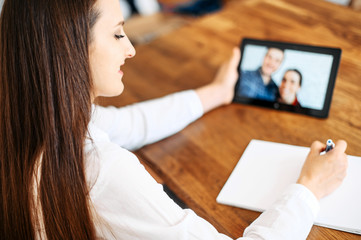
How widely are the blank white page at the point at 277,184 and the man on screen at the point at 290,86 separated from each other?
0.48 feet

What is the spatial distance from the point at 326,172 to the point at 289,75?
31 cm

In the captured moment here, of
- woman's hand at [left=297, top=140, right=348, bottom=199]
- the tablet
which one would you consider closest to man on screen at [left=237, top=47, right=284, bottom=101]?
the tablet

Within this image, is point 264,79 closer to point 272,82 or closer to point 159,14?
point 272,82

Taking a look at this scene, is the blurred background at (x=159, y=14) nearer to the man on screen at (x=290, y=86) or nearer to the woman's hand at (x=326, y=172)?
the man on screen at (x=290, y=86)

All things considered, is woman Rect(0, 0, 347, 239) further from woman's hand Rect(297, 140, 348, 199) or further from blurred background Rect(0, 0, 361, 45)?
blurred background Rect(0, 0, 361, 45)

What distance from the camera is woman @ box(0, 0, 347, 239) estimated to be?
65 centimetres

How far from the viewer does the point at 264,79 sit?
99cm

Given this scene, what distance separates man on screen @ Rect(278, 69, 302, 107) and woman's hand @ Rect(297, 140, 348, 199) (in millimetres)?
227

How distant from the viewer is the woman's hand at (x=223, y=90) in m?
1.04

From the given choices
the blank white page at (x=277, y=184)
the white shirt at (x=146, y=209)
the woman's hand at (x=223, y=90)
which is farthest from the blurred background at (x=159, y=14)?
the white shirt at (x=146, y=209)

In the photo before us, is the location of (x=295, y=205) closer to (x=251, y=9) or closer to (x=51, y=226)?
(x=51, y=226)

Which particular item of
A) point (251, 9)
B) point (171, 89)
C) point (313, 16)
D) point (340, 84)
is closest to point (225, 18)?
point (251, 9)

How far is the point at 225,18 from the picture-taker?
4.56 ft

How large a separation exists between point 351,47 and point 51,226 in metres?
0.99
